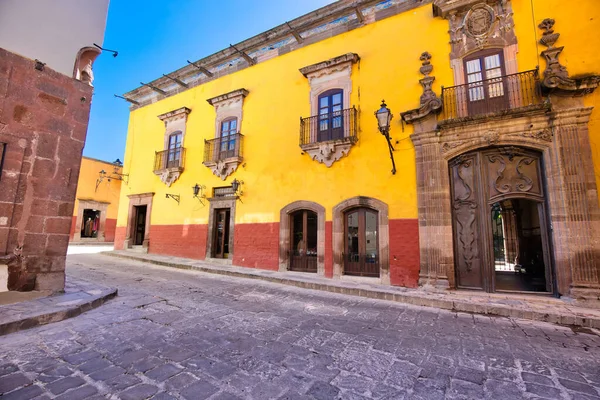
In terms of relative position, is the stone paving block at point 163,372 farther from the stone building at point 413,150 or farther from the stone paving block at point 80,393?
the stone building at point 413,150

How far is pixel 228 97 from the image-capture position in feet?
38.5

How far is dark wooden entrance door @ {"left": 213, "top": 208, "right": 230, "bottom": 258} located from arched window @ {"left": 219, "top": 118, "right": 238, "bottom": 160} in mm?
2370

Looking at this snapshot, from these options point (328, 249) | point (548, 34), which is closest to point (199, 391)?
point (328, 249)

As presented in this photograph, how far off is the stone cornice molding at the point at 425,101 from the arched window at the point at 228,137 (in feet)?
22.1

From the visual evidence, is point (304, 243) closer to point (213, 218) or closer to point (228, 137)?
point (213, 218)

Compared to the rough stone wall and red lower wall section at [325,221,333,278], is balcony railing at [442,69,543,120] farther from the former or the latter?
the rough stone wall

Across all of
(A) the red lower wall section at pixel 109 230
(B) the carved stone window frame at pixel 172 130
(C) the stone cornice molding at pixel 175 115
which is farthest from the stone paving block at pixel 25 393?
(A) the red lower wall section at pixel 109 230

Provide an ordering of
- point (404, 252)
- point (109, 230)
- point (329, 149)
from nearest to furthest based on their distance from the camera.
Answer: point (404, 252) < point (329, 149) < point (109, 230)

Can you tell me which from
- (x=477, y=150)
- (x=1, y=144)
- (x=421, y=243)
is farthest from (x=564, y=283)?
(x=1, y=144)

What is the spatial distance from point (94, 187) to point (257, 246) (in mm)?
19058

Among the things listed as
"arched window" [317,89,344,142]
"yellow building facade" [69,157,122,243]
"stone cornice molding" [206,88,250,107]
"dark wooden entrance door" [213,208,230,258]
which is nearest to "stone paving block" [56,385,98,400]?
"arched window" [317,89,344,142]

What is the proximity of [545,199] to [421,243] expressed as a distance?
2916 millimetres

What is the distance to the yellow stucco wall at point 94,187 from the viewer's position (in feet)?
69.7

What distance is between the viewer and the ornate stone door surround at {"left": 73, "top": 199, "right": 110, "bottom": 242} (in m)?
20.3
